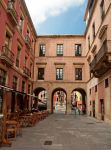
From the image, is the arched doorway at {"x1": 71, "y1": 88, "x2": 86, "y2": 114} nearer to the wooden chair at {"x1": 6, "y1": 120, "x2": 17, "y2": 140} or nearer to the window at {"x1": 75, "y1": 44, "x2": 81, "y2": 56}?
the window at {"x1": 75, "y1": 44, "x2": 81, "y2": 56}

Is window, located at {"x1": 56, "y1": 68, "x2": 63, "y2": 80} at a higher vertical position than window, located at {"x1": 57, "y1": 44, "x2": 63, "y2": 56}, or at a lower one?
lower

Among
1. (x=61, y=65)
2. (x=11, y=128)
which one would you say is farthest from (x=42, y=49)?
(x=11, y=128)

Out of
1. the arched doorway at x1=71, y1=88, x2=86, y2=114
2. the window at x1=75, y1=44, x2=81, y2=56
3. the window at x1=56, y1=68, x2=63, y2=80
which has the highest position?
the window at x1=75, y1=44, x2=81, y2=56

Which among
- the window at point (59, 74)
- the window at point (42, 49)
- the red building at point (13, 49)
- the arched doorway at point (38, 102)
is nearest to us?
the red building at point (13, 49)

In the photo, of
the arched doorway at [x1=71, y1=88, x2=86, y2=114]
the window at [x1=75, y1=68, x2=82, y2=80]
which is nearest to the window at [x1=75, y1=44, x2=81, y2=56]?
the window at [x1=75, y1=68, x2=82, y2=80]

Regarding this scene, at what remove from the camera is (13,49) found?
726 inches

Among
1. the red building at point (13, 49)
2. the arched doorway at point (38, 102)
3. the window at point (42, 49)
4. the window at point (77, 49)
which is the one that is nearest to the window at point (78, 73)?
the window at point (77, 49)

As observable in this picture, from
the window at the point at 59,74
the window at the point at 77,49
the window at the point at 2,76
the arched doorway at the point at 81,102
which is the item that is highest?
the window at the point at 77,49

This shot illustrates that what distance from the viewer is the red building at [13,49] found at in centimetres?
1521

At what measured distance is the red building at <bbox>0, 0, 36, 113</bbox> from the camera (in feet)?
49.9

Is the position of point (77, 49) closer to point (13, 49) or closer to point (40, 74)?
point (40, 74)

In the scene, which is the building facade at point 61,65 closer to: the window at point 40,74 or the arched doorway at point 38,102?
the window at point 40,74

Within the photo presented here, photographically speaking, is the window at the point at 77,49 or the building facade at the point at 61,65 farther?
the window at the point at 77,49

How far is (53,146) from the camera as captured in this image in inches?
292
